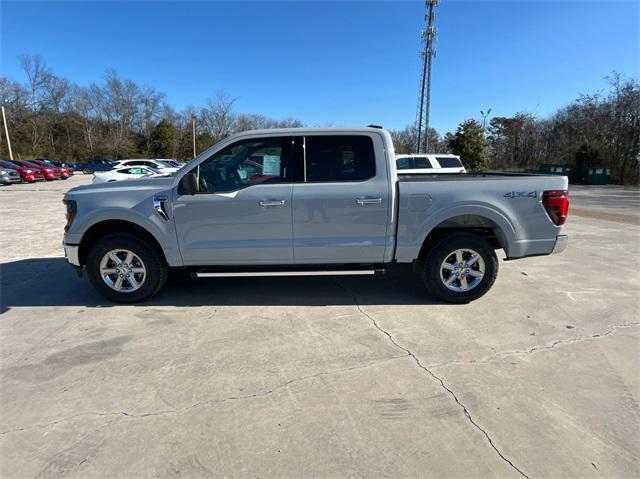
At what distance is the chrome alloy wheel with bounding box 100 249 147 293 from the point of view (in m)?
4.26

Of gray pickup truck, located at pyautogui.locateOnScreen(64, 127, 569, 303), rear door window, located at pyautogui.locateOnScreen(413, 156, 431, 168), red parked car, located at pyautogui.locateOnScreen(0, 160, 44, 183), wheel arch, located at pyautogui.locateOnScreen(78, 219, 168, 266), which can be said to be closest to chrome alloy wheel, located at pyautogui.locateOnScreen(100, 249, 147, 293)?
gray pickup truck, located at pyautogui.locateOnScreen(64, 127, 569, 303)

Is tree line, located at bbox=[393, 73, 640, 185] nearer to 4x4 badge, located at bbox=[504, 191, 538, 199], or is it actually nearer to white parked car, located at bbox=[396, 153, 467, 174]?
white parked car, located at bbox=[396, 153, 467, 174]

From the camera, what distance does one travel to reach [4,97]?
5634 cm

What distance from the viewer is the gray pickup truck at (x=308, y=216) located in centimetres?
405

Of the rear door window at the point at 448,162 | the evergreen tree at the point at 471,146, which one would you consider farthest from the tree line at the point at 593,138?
the rear door window at the point at 448,162

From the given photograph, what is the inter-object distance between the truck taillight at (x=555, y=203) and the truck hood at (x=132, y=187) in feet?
14.6

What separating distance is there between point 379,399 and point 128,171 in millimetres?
22451

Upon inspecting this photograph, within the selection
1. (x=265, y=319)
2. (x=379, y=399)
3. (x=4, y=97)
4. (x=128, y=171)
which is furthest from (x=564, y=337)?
(x=4, y=97)

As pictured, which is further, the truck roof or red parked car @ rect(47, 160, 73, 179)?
red parked car @ rect(47, 160, 73, 179)

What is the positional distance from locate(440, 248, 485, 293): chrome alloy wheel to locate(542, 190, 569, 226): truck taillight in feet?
3.20

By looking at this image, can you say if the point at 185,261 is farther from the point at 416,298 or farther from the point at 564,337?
the point at 564,337

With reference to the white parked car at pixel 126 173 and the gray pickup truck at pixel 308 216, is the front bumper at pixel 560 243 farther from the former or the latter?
the white parked car at pixel 126 173

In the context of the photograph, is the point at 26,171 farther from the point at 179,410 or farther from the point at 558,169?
the point at 558,169

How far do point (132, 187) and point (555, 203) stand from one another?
199 inches
